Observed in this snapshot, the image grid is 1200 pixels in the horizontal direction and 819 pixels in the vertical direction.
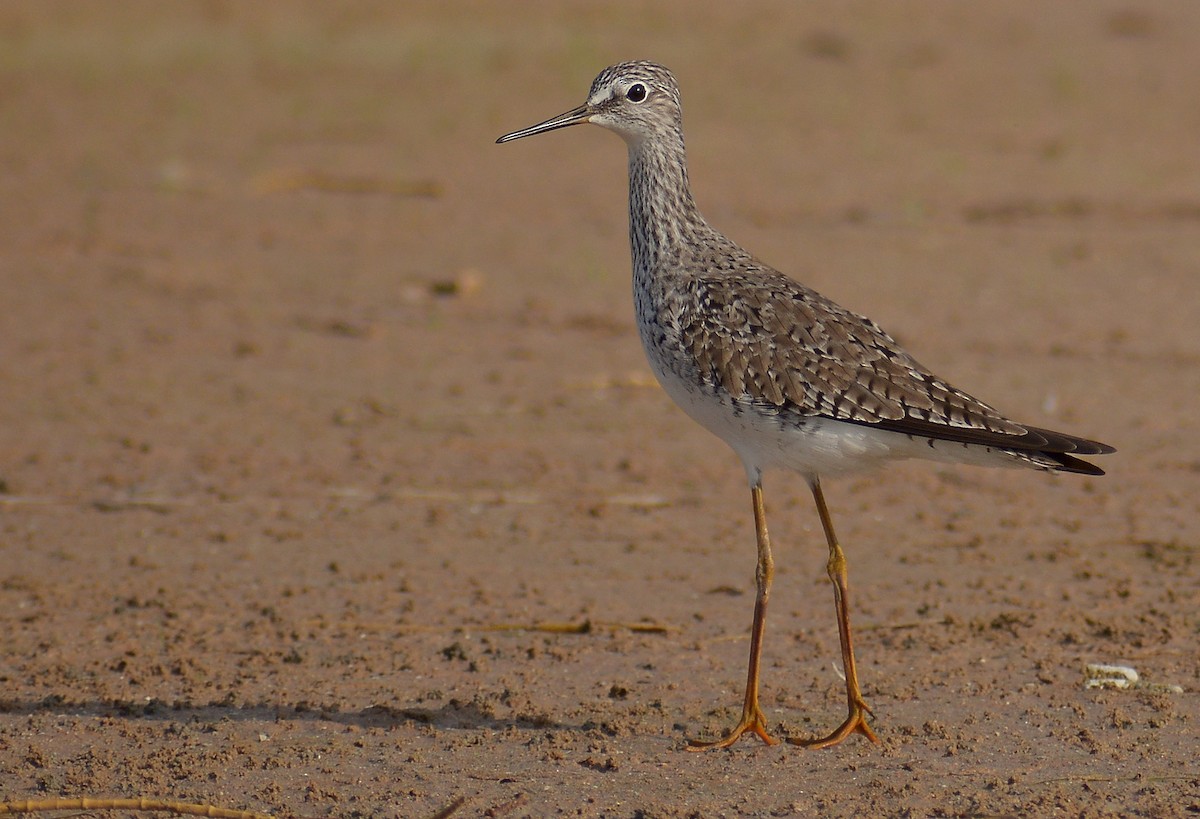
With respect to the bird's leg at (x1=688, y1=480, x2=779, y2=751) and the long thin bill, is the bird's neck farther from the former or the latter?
the bird's leg at (x1=688, y1=480, x2=779, y2=751)

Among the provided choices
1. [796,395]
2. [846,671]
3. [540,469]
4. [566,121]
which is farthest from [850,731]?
[540,469]

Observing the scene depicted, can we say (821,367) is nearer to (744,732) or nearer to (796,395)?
(796,395)

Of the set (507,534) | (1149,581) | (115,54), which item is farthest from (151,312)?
(115,54)

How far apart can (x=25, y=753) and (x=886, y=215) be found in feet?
32.6

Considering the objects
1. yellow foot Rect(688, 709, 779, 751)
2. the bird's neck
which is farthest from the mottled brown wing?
yellow foot Rect(688, 709, 779, 751)

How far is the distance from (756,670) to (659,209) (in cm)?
184

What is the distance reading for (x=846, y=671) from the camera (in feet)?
18.6

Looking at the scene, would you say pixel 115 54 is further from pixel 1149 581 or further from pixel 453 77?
pixel 1149 581

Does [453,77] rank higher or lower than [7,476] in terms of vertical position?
higher

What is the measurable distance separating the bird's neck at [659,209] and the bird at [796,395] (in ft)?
0.06

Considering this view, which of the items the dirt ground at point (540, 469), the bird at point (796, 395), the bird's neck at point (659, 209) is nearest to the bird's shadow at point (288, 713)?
the dirt ground at point (540, 469)

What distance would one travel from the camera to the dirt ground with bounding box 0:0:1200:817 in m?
5.59

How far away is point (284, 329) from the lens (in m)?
11.2

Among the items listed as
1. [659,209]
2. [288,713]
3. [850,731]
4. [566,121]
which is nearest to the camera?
[850,731]
